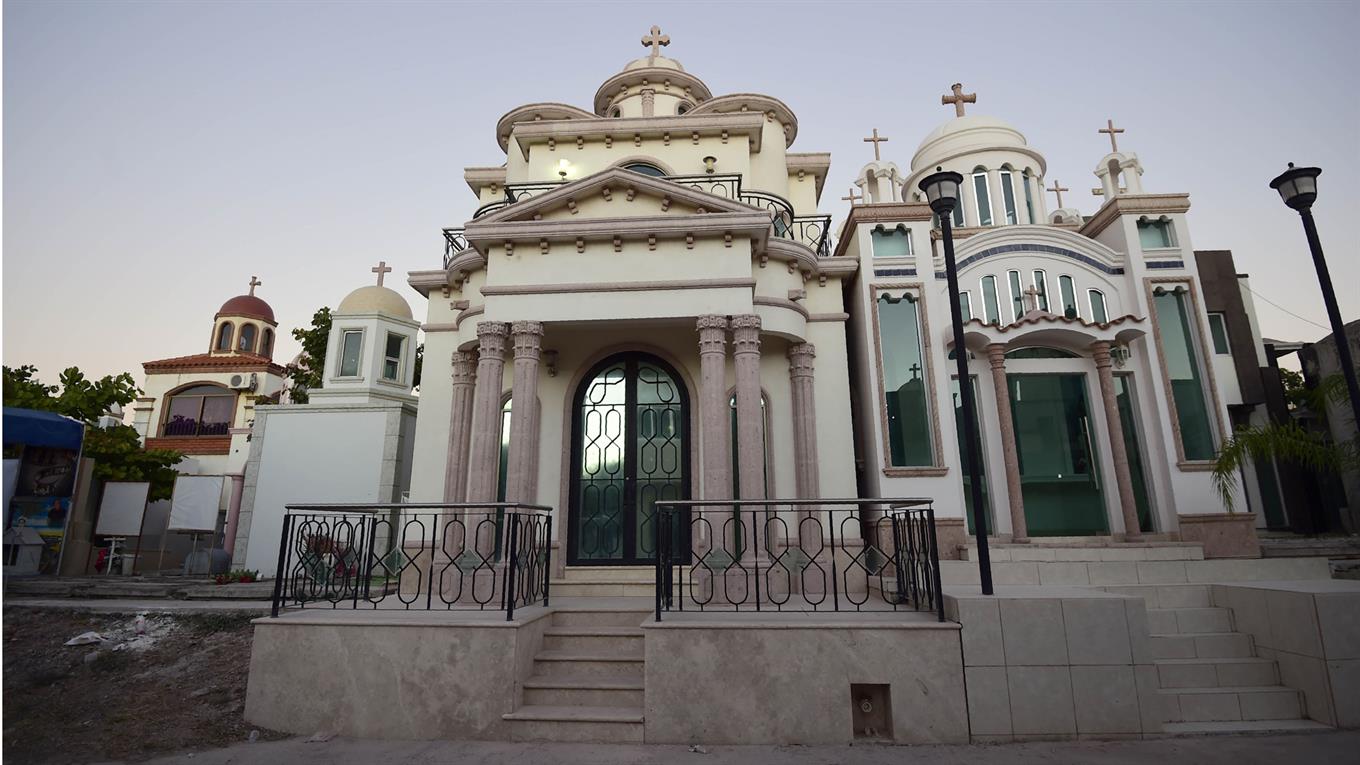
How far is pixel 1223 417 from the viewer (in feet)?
37.1

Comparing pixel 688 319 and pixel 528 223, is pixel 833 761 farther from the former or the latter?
pixel 528 223

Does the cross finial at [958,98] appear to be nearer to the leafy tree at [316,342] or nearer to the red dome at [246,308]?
the leafy tree at [316,342]

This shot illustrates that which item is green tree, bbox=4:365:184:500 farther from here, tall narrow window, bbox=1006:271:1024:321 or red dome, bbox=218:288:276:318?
tall narrow window, bbox=1006:271:1024:321

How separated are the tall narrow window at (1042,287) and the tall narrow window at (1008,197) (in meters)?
3.71

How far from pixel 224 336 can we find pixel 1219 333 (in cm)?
4262

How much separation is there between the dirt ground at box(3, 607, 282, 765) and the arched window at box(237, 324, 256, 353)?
30.5m

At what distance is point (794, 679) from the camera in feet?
20.1

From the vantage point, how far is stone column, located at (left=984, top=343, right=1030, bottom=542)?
36.1ft

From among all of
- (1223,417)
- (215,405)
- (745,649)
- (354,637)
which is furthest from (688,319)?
(215,405)

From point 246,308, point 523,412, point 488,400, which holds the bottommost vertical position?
point 523,412

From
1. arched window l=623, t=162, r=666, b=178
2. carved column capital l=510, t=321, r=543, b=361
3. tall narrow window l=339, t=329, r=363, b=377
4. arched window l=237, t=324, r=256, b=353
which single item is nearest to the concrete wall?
carved column capital l=510, t=321, r=543, b=361

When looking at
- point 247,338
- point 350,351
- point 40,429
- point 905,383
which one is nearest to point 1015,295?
point 905,383

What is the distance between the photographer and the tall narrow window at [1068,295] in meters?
12.2

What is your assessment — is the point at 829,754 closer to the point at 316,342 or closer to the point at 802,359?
the point at 802,359
